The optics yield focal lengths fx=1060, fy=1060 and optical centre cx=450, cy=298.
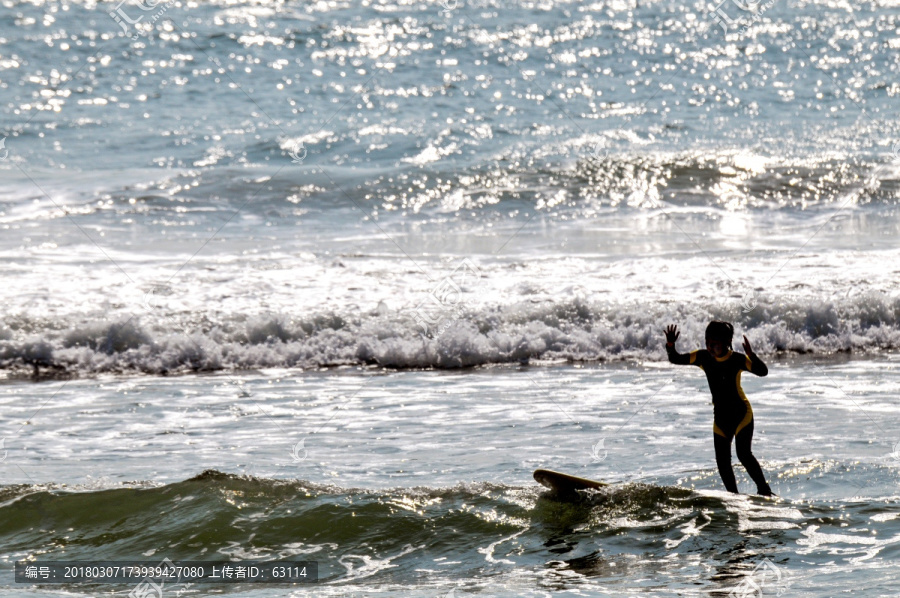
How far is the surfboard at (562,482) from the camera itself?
5996 millimetres

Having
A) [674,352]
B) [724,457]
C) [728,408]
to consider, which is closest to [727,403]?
[728,408]

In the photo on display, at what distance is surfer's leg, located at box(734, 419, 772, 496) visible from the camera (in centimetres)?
610

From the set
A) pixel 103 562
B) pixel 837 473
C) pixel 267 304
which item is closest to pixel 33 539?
pixel 103 562

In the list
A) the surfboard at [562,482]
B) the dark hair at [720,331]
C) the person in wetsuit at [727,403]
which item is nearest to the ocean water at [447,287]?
the surfboard at [562,482]

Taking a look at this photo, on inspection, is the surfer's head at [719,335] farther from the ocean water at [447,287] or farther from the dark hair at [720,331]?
the ocean water at [447,287]

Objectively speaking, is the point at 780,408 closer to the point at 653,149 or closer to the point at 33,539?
the point at 33,539

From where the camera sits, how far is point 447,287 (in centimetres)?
1283

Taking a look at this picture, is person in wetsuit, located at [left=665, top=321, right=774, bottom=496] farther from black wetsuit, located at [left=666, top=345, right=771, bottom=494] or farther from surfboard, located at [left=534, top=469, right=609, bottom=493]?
surfboard, located at [left=534, top=469, right=609, bottom=493]

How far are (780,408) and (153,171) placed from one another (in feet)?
46.2

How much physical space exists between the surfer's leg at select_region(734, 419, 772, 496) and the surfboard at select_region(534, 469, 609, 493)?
86 cm

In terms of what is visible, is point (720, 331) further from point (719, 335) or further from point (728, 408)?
point (728, 408)

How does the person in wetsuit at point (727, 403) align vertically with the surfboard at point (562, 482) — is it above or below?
above

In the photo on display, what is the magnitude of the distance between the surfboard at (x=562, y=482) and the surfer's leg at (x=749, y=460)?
86 cm

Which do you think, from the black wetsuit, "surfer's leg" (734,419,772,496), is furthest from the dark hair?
"surfer's leg" (734,419,772,496)
